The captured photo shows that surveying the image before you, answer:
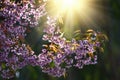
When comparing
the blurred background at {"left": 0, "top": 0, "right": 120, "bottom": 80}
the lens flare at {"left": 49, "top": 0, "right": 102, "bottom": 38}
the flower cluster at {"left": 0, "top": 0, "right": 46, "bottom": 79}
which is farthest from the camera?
the blurred background at {"left": 0, "top": 0, "right": 120, "bottom": 80}

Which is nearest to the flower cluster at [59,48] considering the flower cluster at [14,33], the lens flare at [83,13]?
the flower cluster at [14,33]

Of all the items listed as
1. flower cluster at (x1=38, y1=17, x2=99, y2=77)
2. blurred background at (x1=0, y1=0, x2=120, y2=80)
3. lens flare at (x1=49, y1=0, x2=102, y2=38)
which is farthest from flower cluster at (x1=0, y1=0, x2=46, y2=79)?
blurred background at (x1=0, y1=0, x2=120, y2=80)

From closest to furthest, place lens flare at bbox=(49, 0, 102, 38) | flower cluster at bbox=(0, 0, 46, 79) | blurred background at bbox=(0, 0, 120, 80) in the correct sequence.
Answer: flower cluster at bbox=(0, 0, 46, 79) < lens flare at bbox=(49, 0, 102, 38) < blurred background at bbox=(0, 0, 120, 80)

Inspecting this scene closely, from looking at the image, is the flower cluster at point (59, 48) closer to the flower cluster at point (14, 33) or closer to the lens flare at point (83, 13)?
the flower cluster at point (14, 33)

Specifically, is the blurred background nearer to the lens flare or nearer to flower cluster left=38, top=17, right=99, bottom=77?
the lens flare

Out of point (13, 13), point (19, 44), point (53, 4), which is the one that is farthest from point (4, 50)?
point (53, 4)

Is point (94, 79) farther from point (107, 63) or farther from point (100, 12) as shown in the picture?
point (100, 12)

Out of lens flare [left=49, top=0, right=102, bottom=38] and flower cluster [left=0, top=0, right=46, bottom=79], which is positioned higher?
lens flare [left=49, top=0, right=102, bottom=38]

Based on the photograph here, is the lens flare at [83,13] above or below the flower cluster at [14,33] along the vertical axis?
above

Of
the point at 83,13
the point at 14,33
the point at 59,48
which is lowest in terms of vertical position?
the point at 59,48

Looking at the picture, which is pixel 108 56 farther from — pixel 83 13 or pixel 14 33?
pixel 14 33

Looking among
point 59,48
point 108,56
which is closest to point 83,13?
point 108,56
